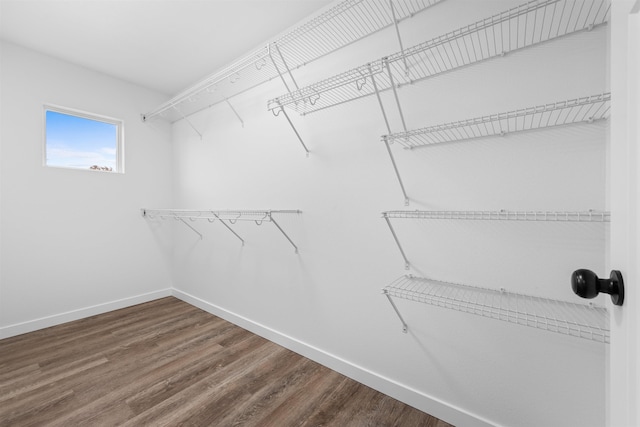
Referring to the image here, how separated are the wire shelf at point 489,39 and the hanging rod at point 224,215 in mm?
849

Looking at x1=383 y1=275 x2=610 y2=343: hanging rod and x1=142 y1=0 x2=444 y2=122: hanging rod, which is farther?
x1=142 y1=0 x2=444 y2=122: hanging rod

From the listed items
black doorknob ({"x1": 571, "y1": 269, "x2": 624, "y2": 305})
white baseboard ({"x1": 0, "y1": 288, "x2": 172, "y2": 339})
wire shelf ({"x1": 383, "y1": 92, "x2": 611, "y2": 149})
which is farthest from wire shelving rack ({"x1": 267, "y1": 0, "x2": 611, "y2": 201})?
white baseboard ({"x1": 0, "y1": 288, "x2": 172, "y2": 339})

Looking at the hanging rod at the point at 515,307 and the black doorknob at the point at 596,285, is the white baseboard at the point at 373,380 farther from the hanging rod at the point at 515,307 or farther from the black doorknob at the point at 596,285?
the black doorknob at the point at 596,285

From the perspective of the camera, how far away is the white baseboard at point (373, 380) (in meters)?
1.40

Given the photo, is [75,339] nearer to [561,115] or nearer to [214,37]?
[214,37]

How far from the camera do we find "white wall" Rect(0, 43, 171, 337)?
7.70 ft

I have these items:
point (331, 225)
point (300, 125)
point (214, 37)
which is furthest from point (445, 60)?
point (214, 37)

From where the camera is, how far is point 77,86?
2668 mm

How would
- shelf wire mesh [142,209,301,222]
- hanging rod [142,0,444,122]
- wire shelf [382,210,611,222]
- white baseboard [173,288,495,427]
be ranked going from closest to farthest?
1. wire shelf [382,210,611,222]
2. white baseboard [173,288,495,427]
3. hanging rod [142,0,444,122]
4. shelf wire mesh [142,209,301,222]

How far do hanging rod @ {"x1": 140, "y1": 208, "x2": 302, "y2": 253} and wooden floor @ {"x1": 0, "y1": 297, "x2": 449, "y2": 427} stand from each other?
863 mm

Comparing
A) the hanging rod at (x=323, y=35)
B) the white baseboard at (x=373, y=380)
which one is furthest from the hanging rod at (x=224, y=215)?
the hanging rod at (x=323, y=35)

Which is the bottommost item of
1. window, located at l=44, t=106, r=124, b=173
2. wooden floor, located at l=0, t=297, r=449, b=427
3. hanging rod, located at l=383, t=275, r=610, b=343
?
wooden floor, located at l=0, t=297, r=449, b=427

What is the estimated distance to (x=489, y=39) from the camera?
1283mm

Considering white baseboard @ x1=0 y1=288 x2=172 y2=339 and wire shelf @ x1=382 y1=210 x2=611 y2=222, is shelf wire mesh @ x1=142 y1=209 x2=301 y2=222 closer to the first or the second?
white baseboard @ x1=0 y1=288 x2=172 y2=339
